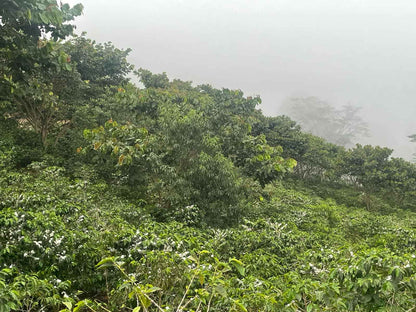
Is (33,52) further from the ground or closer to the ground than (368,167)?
closer to the ground

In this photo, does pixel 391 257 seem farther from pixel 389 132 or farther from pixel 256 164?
pixel 389 132

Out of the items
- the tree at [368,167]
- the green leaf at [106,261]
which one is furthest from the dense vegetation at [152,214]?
the tree at [368,167]

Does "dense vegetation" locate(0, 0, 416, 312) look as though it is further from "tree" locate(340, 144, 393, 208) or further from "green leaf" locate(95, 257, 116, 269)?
"tree" locate(340, 144, 393, 208)

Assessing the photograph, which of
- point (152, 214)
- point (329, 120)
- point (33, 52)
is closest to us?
point (33, 52)

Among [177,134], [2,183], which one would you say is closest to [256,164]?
[177,134]

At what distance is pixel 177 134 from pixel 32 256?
4.85 metres

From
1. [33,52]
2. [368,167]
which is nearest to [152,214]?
[33,52]

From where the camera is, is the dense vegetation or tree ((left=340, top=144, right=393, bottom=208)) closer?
the dense vegetation

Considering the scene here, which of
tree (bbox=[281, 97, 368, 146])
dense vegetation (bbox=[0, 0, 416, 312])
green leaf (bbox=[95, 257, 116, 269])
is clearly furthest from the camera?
tree (bbox=[281, 97, 368, 146])

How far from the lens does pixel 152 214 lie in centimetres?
722

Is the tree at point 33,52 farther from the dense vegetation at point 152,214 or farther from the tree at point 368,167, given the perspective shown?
the tree at point 368,167

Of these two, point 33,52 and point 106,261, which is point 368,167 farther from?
point 106,261

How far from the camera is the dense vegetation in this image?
2668mm

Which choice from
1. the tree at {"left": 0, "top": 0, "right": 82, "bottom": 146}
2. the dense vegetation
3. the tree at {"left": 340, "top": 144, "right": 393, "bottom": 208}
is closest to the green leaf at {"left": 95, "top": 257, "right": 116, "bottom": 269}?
the dense vegetation
